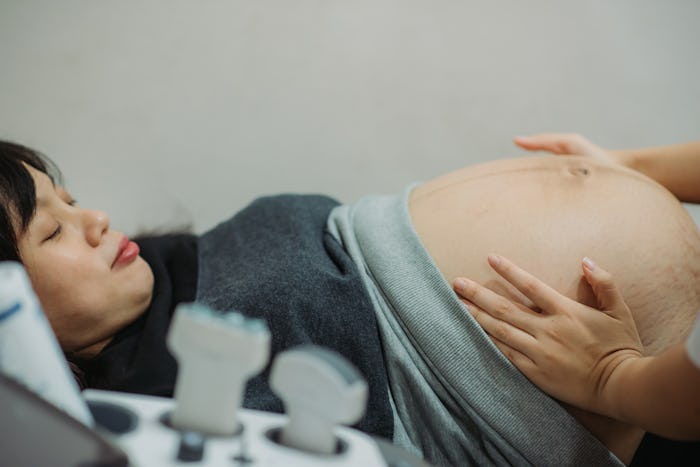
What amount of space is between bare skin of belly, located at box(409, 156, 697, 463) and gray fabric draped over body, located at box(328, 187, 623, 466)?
0.13ft

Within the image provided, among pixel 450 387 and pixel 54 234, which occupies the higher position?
pixel 54 234

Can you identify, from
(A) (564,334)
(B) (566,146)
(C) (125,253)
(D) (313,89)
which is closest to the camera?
(A) (564,334)

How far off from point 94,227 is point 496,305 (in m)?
0.61

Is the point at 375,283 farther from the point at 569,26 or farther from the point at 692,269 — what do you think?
the point at 569,26

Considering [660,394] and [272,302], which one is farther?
[272,302]

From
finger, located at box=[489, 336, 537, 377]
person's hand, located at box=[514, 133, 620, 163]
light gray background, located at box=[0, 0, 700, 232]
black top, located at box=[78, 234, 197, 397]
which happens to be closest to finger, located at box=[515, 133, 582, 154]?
person's hand, located at box=[514, 133, 620, 163]

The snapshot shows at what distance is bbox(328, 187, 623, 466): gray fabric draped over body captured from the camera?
0.77 metres

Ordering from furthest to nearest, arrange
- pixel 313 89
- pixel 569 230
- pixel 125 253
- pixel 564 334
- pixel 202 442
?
pixel 313 89 → pixel 125 253 → pixel 569 230 → pixel 564 334 → pixel 202 442

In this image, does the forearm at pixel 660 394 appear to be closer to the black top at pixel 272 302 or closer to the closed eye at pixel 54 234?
the black top at pixel 272 302

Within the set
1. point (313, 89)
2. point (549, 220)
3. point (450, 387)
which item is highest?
point (313, 89)

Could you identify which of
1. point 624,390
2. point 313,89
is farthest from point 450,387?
point 313,89

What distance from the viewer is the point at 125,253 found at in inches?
37.0

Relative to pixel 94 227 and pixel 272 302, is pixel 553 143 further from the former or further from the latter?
pixel 94 227

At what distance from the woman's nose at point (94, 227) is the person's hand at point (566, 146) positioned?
0.77m
